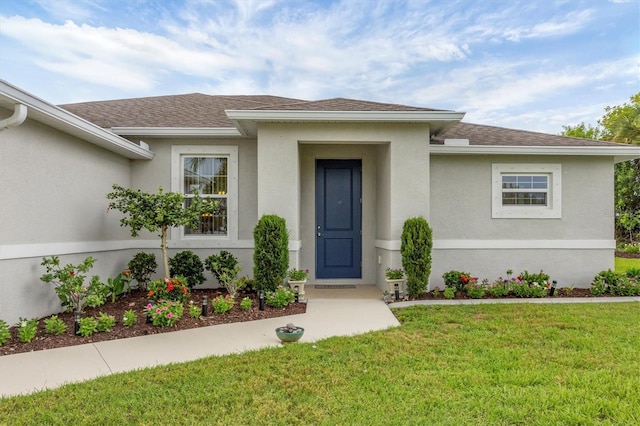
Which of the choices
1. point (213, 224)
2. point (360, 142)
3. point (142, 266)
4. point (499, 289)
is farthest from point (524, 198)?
point (142, 266)

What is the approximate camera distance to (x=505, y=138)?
26.9 feet

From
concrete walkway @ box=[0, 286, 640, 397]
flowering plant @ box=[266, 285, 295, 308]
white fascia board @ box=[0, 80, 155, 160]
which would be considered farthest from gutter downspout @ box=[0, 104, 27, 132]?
flowering plant @ box=[266, 285, 295, 308]

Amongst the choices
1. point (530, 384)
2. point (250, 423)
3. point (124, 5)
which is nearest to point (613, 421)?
point (530, 384)

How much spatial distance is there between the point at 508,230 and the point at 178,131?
6.99 m

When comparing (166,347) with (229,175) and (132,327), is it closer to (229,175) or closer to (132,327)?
(132,327)

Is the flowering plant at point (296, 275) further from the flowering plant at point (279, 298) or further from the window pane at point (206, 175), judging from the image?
the window pane at point (206, 175)

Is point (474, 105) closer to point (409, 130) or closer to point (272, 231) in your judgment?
point (409, 130)

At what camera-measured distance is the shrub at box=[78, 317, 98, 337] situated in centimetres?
459

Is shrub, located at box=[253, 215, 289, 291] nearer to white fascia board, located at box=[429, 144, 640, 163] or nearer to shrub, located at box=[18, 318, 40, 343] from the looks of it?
shrub, located at box=[18, 318, 40, 343]

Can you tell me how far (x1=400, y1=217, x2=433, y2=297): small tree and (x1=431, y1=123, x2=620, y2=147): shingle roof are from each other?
90.8 inches

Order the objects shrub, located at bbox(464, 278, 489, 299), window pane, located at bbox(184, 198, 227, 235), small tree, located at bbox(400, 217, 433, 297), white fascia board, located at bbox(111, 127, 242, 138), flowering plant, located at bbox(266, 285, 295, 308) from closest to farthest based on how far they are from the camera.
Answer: flowering plant, located at bbox(266, 285, 295, 308), small tree, located at bbox(400, 217, 433, 297), shrub, located at bbox(464, 278, 489, 299), white fascia board, located at bbox(111, 127, 242, 138), window pane, located at bbox(184, 198, 227, 235)

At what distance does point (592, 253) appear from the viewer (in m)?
7.75

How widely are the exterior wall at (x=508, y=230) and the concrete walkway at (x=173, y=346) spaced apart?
169 cm

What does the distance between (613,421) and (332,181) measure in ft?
20.4
